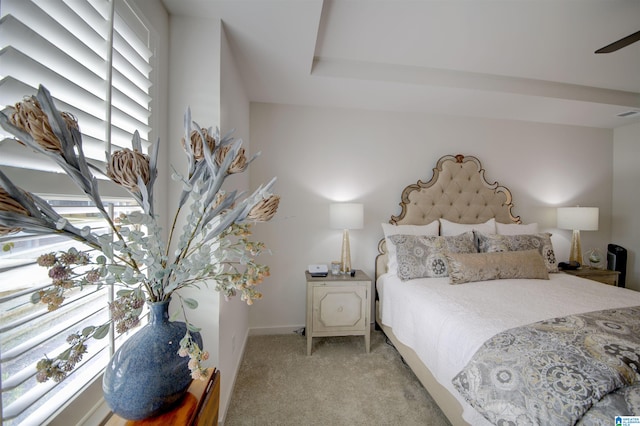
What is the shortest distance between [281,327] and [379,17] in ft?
9.51

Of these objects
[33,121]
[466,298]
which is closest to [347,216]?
[466,298]

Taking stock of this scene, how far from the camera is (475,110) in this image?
2760 millimetres

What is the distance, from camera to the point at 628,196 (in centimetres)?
325

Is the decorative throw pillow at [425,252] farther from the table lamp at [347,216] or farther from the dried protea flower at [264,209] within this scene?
the dried protea flower at [264,209]

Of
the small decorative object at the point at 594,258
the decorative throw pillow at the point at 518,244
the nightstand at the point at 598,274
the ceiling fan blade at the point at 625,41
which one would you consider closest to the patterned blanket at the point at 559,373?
the decorative throw pillow at the point at 518,244

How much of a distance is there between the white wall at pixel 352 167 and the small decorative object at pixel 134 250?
71.6 inches

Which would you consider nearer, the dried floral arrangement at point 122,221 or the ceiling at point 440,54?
the dried floral arrangement at point 122,221

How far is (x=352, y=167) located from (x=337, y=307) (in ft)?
4.98

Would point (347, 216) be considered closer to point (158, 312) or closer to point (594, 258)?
point (158, 312)

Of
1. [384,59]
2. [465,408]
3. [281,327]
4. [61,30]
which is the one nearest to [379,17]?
[384,59]

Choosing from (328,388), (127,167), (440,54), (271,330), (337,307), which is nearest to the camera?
(127,167)

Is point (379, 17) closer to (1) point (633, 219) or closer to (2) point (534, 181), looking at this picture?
(2) point (534, 181)

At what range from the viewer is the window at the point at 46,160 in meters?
0.60

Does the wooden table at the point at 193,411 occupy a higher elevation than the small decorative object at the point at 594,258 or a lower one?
lower
